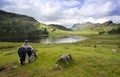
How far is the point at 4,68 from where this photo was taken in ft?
124

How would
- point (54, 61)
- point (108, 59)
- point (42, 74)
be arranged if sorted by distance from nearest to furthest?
point (42, 74), point (54, 61), point (108, 59)

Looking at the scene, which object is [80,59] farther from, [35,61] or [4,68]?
[4,68]

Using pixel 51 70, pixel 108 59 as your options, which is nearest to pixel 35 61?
pixel 51 70

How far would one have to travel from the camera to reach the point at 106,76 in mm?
31219

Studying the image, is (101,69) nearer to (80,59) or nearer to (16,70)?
(80,59)

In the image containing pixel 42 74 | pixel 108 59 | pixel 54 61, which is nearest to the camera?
pixel 42 74

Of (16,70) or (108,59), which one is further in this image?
(108,59)

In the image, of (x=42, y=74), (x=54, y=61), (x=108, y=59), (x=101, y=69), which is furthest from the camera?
(x=108, y=59)

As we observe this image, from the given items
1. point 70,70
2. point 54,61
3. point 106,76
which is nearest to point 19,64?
point 54,61

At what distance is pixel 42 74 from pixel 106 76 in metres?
10.0

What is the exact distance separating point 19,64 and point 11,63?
2.64m

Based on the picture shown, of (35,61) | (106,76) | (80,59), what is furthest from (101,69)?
(35,61)

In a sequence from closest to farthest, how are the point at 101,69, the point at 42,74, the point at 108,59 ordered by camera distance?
the point at 42,74
the point at 101,69
the point at 108,59

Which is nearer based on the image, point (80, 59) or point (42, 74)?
point (42, 74)
